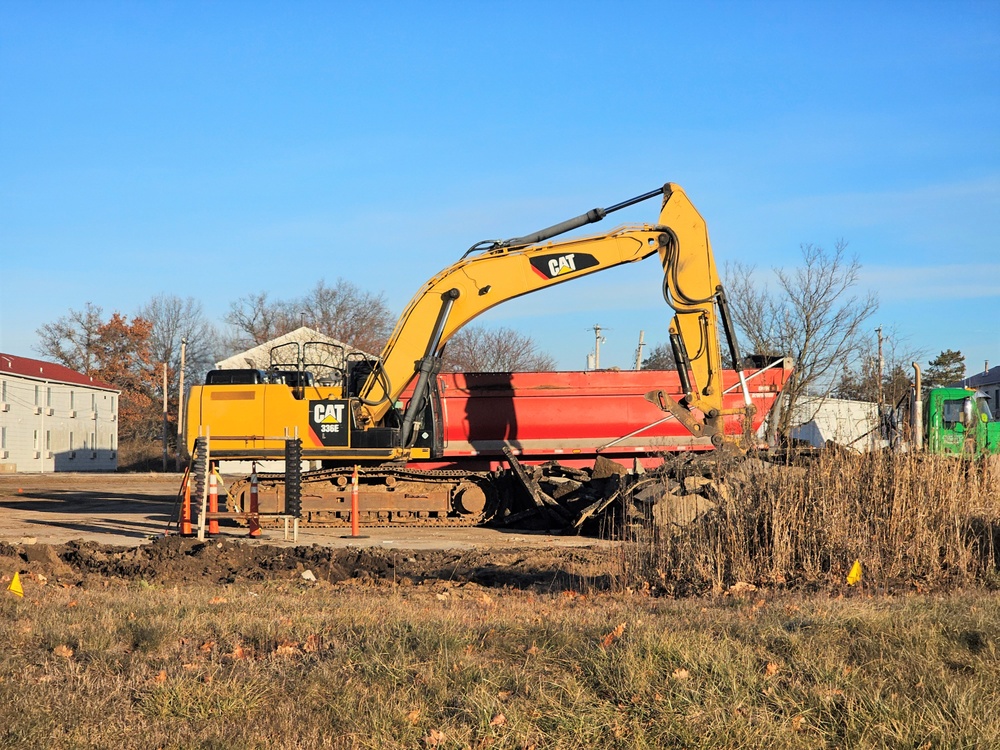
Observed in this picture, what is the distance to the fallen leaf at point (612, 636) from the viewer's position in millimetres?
6571

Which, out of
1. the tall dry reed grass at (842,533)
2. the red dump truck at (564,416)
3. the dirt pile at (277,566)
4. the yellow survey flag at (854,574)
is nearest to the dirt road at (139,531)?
the dirt pile at (277,566)

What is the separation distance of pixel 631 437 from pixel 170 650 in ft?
48.1

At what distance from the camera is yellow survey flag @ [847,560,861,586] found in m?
9.80

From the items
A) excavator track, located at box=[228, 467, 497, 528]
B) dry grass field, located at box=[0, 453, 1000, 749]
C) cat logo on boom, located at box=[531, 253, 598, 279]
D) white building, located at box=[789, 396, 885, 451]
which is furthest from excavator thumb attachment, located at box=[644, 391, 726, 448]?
dry grass field, located at box=[0, 453, 1000, 749]

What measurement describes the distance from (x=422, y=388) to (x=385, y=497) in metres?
2.50

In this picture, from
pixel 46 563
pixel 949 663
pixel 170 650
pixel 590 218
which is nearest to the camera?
pixel 949 663

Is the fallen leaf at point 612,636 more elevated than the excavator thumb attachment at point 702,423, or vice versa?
the excavator thumb attachment at point 702,423

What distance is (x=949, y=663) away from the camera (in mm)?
6066

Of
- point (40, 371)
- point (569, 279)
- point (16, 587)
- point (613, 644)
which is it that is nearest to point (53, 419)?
point (40, 371)

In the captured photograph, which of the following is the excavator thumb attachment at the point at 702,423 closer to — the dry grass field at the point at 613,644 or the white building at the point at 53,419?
the dry grass field at the point at 613,644

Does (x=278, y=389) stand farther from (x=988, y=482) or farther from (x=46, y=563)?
(x=988, y=482)

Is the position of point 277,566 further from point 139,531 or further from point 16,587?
point 139,531

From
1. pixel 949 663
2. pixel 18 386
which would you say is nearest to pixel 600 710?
pixel 949 663

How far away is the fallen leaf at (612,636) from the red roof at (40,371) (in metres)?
52.3
